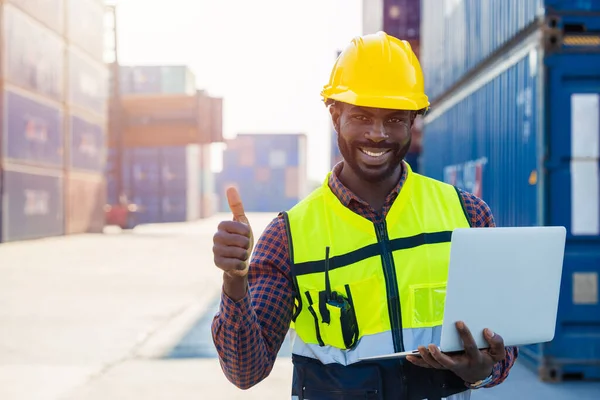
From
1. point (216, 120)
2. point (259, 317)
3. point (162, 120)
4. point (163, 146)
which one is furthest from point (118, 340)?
point (163, 146)

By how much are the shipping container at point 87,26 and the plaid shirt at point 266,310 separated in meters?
31.3

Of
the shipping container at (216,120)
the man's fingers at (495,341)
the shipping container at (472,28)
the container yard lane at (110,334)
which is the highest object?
the shipping container at (216,120)

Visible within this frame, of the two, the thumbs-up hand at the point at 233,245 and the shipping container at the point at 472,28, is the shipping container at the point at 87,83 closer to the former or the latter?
the shipping container at the point at 472,28

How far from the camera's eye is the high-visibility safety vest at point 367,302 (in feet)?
6.45

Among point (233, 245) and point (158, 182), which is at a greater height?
point (158, 182)

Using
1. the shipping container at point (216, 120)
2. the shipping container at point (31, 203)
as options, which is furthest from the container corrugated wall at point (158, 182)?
the shipping container at point (31, 203)

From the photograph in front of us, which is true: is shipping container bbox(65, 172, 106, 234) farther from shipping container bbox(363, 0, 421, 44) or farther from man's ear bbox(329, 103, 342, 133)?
man's ear bbox(329, 103, 342, 133)

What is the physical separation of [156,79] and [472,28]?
168ft

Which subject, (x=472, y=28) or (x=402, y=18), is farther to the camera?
(x=402, y=18)

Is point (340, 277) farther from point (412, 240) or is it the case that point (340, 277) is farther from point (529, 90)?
point (529, 90)

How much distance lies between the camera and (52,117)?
1129 inches

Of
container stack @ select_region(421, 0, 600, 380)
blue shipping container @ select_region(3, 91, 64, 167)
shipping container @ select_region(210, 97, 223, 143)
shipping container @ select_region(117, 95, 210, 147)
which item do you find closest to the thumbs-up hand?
container stack @ select_region(421, 0, 600, 380)

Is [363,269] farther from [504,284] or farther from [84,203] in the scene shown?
[84,203]

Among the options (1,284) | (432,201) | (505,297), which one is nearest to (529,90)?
(432,201)
